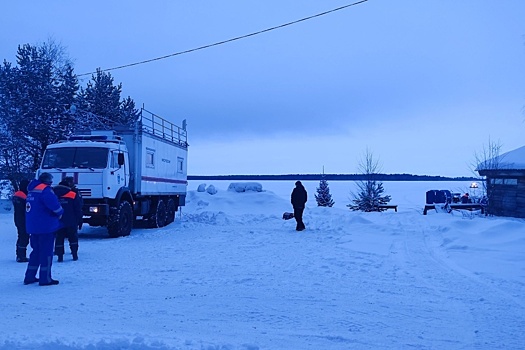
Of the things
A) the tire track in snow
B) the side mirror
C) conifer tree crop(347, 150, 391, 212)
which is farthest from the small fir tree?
the tire track in snow

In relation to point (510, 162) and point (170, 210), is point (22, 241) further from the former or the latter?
point (510, 162)

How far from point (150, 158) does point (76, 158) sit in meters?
3.44

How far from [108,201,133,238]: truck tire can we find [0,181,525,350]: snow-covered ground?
92cm

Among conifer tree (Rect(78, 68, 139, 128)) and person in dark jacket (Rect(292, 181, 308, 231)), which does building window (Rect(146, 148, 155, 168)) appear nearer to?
person in dark jacket (Rect(292, 181, 308, 231))

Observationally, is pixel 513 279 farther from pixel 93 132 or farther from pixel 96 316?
pixel 93 132

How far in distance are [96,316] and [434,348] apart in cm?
402

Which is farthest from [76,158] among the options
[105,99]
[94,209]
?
[105,99]

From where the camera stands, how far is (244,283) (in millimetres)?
8664

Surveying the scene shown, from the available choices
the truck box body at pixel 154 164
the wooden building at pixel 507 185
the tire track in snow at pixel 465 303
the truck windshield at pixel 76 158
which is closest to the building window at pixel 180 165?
the truck box body at pixel 154 164

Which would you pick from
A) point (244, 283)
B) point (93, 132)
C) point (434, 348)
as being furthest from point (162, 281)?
point (93, 132)

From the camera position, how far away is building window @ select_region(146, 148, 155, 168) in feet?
59.2

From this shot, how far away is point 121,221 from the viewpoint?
16.2 metres

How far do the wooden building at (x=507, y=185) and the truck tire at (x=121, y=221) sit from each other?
59.6ft

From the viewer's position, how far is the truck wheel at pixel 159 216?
774 inches
